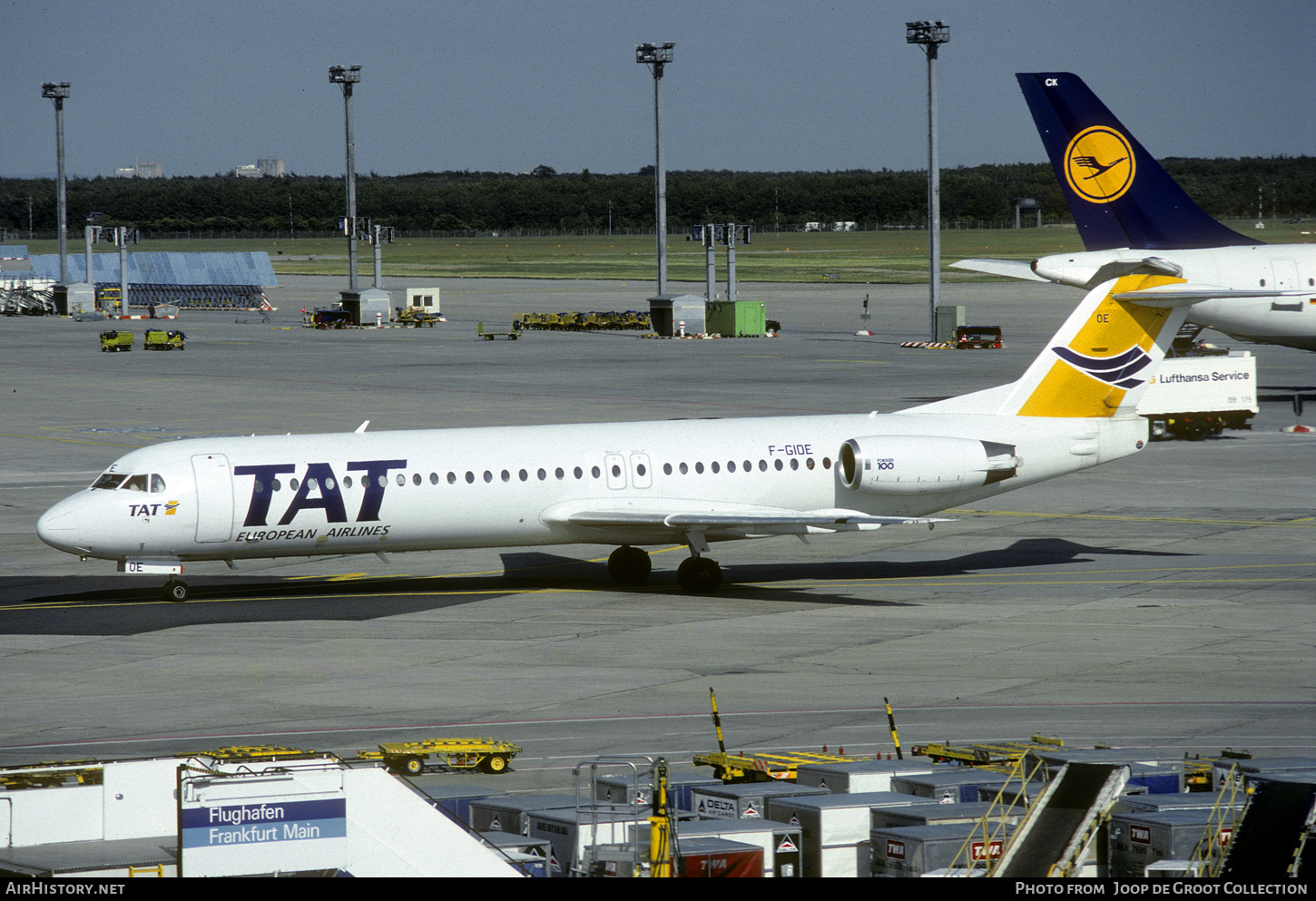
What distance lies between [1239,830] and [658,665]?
1553 cm

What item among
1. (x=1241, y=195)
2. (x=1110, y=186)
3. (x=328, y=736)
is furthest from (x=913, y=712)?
(x=1241, y=195)

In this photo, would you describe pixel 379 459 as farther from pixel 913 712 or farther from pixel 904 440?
pixel 913 712

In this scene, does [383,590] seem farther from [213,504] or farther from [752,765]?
[752,765]

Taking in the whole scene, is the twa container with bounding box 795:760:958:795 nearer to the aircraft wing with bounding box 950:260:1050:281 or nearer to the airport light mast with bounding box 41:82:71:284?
the aircraft wing with bounding box 950:260:1050:281

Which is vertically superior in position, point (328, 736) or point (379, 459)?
point (379, 459)

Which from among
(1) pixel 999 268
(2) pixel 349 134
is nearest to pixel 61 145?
(2) pixel 349 134

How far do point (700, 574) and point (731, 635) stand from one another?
4188mm

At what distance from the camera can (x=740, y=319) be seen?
10419cm

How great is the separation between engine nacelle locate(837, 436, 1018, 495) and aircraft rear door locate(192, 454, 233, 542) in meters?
12.3

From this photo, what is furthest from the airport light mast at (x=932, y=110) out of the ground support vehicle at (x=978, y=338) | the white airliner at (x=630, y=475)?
the white airliner at (x=630, y=475)

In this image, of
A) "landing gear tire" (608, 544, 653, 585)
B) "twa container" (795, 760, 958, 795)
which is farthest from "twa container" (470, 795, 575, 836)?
"landing gear tire" (608, 544, 653, 585)

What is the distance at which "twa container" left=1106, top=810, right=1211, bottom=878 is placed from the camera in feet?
42.9

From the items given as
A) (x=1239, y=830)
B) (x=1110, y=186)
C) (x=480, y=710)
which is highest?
(x=1110, y=186)

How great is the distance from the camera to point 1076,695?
925 inches
